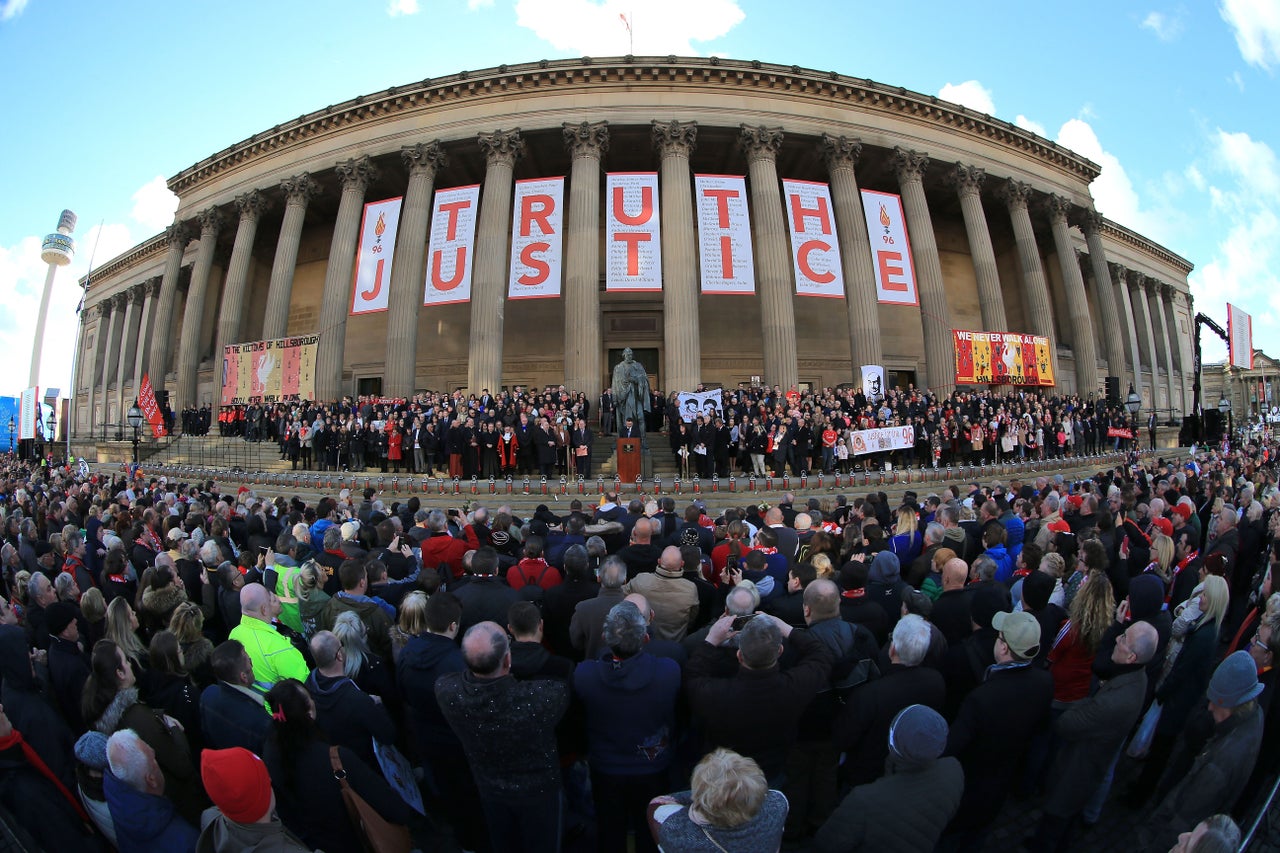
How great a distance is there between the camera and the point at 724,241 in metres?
22.0

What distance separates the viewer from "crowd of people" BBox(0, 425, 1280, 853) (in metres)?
2.88

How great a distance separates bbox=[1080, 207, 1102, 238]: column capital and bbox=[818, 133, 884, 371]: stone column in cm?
1641

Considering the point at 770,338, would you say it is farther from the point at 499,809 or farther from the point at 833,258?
the point at 499,809

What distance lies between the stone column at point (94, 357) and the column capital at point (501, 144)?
43432 millimetres

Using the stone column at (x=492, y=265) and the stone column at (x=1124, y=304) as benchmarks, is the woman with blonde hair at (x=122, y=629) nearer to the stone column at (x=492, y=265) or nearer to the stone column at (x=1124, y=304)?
the stone column at (x=492, y=265)

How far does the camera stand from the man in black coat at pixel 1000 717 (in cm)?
336

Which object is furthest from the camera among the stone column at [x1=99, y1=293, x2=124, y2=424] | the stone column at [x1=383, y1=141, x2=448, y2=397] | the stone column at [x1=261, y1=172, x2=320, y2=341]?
the stone column at [x1=99, y1=293, x2=124, y2=424]

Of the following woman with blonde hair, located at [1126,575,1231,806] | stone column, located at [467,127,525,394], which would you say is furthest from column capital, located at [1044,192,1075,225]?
woman with blonde hair, located at [1126,575,1231,806]

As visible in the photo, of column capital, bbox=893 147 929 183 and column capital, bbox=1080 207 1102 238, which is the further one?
column capital, bbox=1080 207 1102 238

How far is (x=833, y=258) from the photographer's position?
22.7 m

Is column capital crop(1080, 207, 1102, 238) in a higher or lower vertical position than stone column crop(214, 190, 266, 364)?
higher

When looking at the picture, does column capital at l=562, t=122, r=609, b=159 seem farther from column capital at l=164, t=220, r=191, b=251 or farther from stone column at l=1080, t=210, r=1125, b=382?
stone column at l=1080, t=210, r=1125, b=382

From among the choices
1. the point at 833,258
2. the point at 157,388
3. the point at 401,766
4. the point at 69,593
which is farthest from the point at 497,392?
the point at 157,388

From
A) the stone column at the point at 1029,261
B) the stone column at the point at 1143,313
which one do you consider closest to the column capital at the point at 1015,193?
the stone column at the point at 1029,261
